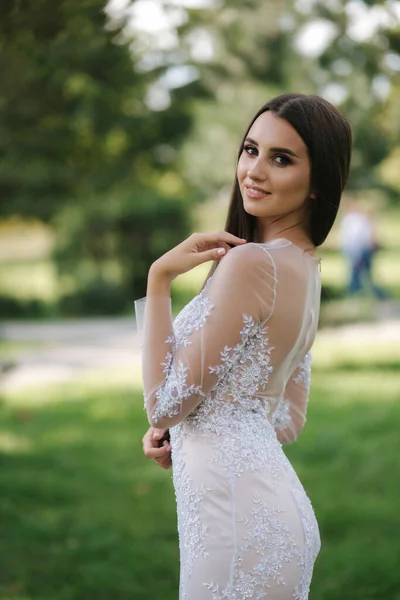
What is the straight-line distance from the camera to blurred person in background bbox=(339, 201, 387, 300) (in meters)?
16.0

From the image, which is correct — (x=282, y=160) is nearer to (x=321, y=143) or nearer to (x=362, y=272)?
(x=321, y=143)

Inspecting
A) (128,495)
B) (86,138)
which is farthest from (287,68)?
(128,495)

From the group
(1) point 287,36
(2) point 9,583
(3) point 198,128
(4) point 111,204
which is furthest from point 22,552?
(4) point 111,204

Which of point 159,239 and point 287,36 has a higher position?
point 287,36

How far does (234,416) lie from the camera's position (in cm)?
220

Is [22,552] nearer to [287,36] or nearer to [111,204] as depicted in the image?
[287,36]

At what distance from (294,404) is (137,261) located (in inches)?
536

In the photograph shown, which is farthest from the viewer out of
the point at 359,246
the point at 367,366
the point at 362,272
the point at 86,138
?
the point at 362,272

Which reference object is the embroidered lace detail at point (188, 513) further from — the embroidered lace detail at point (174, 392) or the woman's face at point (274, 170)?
the woman's face at point (274, 170)

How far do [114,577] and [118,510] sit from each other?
1165 millimetres

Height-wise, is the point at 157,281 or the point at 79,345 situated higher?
the point at 157,281

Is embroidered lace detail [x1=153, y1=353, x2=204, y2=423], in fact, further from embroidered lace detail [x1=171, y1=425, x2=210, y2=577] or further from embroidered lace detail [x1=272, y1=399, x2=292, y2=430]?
embroidered lace detail [x1=272, y1=399, x2=292, y2=430]

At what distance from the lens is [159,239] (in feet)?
52.2

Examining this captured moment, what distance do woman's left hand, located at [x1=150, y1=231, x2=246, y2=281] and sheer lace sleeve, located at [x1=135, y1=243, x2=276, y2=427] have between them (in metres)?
0.05
